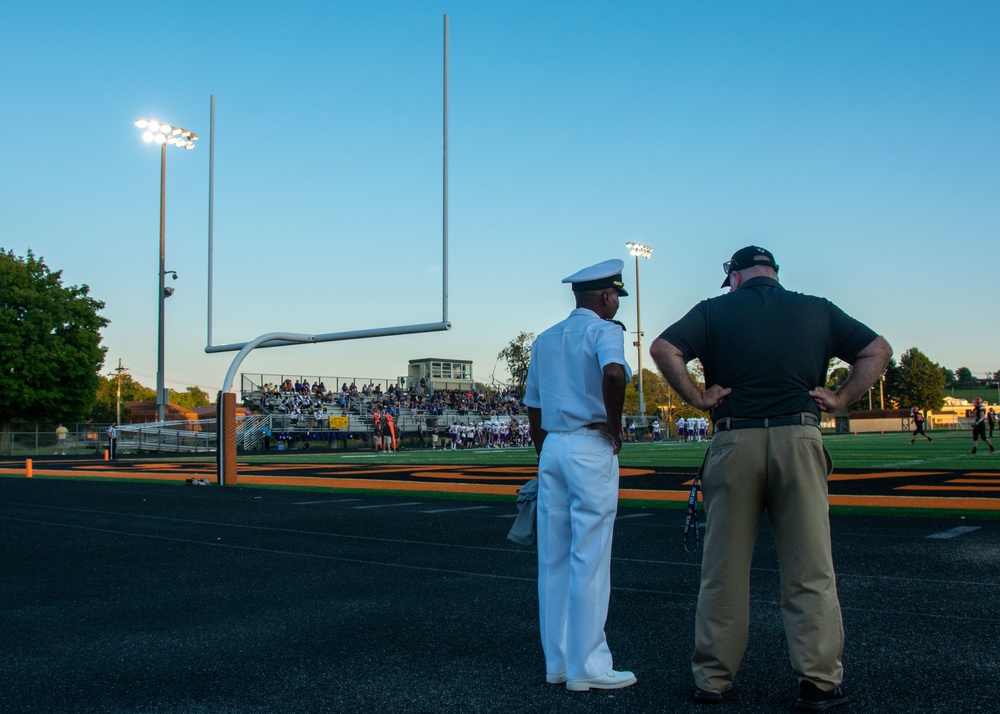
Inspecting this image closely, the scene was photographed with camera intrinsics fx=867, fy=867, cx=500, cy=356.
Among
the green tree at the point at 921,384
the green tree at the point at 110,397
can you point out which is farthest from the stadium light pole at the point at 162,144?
the green tree at the point at 921,384

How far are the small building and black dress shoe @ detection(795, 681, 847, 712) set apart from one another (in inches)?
2066

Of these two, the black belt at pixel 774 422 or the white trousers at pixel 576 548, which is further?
the white trousers at pixel 576 548

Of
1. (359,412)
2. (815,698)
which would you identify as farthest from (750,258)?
(359,412)

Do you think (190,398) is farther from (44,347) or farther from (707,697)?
(707,697)

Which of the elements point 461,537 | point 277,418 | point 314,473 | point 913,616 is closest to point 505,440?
point 277,418

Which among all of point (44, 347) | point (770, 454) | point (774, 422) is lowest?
point (770, 454)

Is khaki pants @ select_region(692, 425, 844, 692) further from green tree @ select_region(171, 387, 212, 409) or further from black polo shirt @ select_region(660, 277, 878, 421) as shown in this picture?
green tree @ select_region(171, 387, 212, 409)

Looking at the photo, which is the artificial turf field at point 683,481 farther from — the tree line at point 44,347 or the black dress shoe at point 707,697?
the tree line at point 44,347

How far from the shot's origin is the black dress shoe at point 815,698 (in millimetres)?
3096

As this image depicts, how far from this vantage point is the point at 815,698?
3.11m

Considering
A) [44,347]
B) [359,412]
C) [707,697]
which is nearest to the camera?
[707,697]

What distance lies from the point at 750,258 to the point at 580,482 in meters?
1.17

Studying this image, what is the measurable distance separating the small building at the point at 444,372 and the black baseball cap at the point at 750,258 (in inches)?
2047

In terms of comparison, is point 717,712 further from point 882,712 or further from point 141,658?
point 141,658
